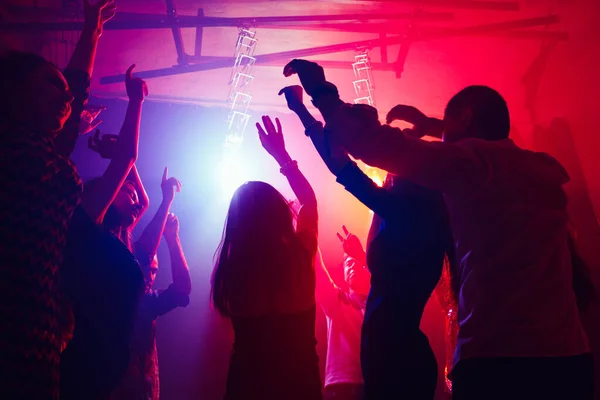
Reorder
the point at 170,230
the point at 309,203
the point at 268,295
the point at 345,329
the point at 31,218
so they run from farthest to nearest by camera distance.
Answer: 1. the point at 170,230
2. the point at 345,329
3. the point at 309,203
4. the point at 268,295
5. the point at 31,218

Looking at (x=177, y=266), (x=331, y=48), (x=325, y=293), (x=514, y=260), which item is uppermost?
(x=331, y=48)

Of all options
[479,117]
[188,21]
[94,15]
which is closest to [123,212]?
[94,15]

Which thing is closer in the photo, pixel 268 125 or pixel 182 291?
pixel 268 125

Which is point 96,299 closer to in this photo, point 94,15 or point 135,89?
point 135,89

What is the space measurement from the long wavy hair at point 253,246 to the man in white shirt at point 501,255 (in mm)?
599

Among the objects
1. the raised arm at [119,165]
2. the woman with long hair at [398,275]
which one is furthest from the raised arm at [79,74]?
the woman with long hair at [398,275]

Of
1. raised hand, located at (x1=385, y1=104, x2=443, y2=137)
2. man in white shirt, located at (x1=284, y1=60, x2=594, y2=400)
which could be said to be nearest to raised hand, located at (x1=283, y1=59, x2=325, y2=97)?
man in white shirt, located at (x1=284, y1=60, x2=594, y2=400)

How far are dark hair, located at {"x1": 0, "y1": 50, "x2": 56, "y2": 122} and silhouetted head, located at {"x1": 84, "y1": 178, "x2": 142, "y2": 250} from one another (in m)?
1.33

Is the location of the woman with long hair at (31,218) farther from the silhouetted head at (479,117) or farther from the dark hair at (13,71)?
the silhouetted head at (479,117)

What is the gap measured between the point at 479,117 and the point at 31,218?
155cm

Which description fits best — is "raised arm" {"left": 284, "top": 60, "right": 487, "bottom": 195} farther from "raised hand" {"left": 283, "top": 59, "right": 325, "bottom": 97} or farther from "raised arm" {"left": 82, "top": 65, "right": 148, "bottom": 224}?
"raised arm" {"left": 82, "top": 65, "right": 148, "bottom": 224}

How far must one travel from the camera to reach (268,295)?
72.3 inches

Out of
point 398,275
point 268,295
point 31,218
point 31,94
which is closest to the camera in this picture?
point 31,218

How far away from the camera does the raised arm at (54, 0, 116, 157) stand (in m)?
1.78
